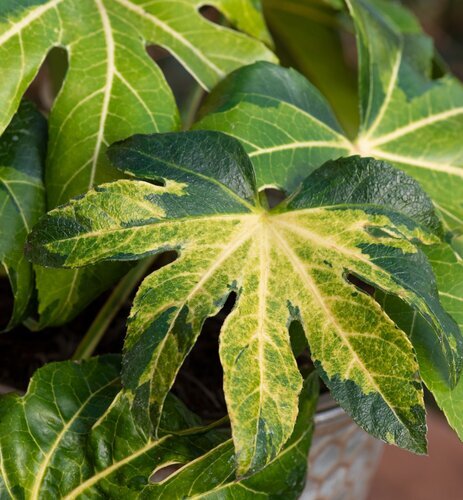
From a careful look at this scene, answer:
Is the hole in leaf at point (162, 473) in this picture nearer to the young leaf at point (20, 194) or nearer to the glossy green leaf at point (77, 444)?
the glossy green leaf at point (77, 444)

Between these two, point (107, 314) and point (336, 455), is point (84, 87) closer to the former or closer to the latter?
point (107, 314)

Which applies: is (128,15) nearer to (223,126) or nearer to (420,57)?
(223,126)

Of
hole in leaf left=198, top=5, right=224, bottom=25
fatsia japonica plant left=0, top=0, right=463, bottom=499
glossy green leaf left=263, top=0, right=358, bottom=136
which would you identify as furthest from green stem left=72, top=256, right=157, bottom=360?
glossy green leaf left=263, top=0, right=358, bottom=136

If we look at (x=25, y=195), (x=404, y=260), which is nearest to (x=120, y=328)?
(x=25, y=195)

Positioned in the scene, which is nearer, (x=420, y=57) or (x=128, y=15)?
(x=128, y=15)

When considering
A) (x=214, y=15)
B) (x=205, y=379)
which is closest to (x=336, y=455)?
(x=205, y=379)

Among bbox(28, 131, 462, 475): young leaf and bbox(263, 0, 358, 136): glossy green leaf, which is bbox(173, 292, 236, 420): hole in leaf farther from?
bbox(263, 0, 358, 136): glossy green leaf
